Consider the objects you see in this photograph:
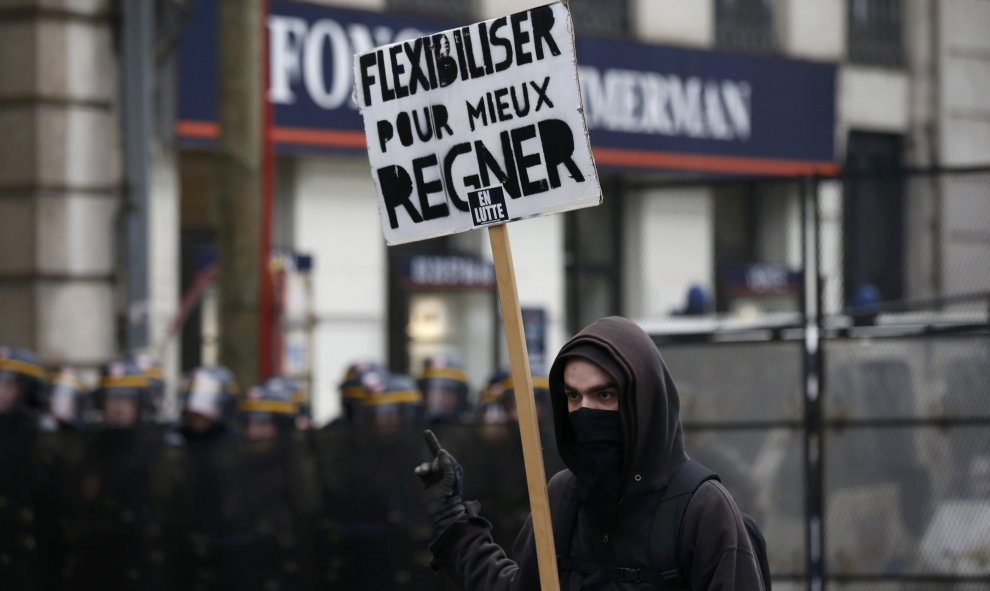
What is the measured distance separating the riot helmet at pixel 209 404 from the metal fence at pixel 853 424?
262cm

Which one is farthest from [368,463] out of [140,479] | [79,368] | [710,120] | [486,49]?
[710,120]

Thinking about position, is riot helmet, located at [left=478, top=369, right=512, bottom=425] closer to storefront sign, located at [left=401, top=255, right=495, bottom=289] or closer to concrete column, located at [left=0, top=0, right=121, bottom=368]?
concrete column, located at [left=0, top=0, right=121, bottom=368]

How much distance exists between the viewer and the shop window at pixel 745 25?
73.9 ft

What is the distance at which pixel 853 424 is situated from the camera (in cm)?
920

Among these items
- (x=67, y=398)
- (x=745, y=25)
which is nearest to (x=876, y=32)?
(x=745, y=25)

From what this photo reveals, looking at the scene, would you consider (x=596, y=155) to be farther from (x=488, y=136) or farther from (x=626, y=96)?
(x=488, y=136)

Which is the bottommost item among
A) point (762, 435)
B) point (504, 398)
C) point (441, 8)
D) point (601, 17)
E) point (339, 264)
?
point (762, 435)

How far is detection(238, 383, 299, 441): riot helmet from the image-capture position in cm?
1004

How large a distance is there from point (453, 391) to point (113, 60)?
3.39m

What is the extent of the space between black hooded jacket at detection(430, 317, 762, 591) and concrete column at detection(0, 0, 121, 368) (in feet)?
27.4

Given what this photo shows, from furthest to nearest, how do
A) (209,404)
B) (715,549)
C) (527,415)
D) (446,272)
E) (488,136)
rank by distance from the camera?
(446,272), (209,404), (488,136), (527,415), (715,549)

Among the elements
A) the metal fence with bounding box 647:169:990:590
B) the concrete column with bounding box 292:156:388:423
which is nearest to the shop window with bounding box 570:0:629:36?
the concrete column with bounding box 292:156:388:423

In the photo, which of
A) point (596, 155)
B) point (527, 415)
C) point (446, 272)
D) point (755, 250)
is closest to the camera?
point (527, 415)

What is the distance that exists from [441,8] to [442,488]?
15.5 m
